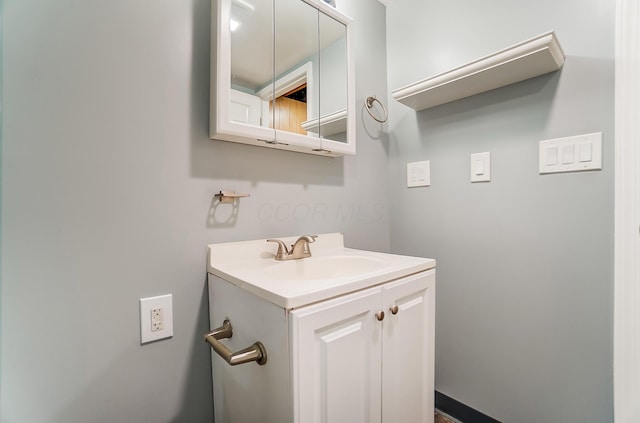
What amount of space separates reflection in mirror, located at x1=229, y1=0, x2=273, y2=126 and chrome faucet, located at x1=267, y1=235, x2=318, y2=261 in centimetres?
44

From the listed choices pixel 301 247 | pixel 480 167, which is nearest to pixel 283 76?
pixel 301 247

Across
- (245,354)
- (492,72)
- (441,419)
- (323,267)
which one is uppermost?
(492,72)

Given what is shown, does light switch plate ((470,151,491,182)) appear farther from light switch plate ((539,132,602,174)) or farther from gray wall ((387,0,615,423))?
light switch plate ((539,132,602,174))

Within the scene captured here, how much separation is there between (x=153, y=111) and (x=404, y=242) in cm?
125

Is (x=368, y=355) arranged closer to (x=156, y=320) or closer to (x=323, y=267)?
(x=323, y=267)

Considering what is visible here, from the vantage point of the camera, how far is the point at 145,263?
807 millimetres

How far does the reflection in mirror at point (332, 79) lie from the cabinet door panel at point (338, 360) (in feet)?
2.42

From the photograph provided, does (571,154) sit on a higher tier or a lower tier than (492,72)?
lower

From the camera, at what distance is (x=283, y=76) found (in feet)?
3.49

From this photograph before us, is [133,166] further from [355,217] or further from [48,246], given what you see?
[355,217]

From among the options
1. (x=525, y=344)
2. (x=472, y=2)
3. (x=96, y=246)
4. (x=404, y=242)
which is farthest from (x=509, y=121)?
(x=96, y=246)

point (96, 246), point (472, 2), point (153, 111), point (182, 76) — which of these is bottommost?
point (96, 246)

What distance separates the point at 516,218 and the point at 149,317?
1342mm

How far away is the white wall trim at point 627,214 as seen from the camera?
2.77 ft
